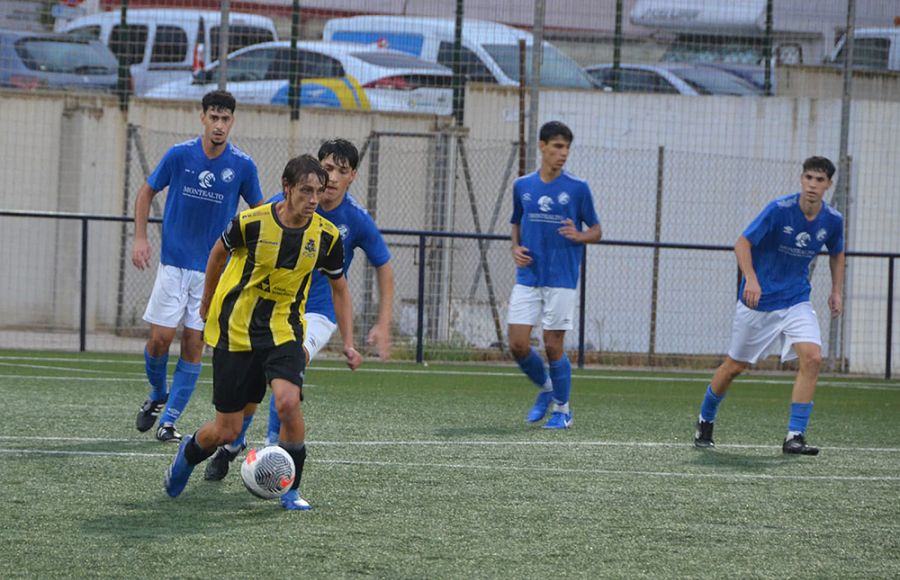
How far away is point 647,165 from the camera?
15539 millimetres

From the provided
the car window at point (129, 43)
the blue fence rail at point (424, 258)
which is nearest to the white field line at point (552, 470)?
the blue fence rail at point (424, 258)

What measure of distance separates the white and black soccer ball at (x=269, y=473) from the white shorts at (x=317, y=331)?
1.14 m

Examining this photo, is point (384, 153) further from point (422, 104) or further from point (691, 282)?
point (691, 282)

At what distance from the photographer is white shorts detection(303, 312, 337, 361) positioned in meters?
6.89

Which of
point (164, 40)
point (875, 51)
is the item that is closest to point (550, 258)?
point (875, 51)

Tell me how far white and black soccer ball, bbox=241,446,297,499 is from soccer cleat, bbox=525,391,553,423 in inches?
160

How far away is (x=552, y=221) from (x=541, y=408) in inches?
52.3

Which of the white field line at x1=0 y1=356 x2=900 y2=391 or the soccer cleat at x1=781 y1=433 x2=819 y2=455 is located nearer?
the soccer cleat at x1=781 y1=433 x2=819 y2=455

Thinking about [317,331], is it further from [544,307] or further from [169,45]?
[169,45]

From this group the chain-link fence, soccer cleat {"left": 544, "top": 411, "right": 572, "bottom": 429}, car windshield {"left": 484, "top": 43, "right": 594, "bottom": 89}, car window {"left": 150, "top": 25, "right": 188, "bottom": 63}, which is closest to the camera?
soccer cleat {"left": 544, "top": 411, "right": 572, "bottom": 429}

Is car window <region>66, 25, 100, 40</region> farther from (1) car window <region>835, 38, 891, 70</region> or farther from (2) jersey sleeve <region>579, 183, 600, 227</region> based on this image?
(2) jersey sleeve <region>579, 183, 600, 227</region>

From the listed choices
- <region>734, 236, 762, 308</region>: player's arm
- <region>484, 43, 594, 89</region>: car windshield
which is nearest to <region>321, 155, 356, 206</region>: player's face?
<region>734, 236, 762, 308</region>: player's arm

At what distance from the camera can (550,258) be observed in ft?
31.2

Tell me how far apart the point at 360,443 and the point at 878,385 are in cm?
758
